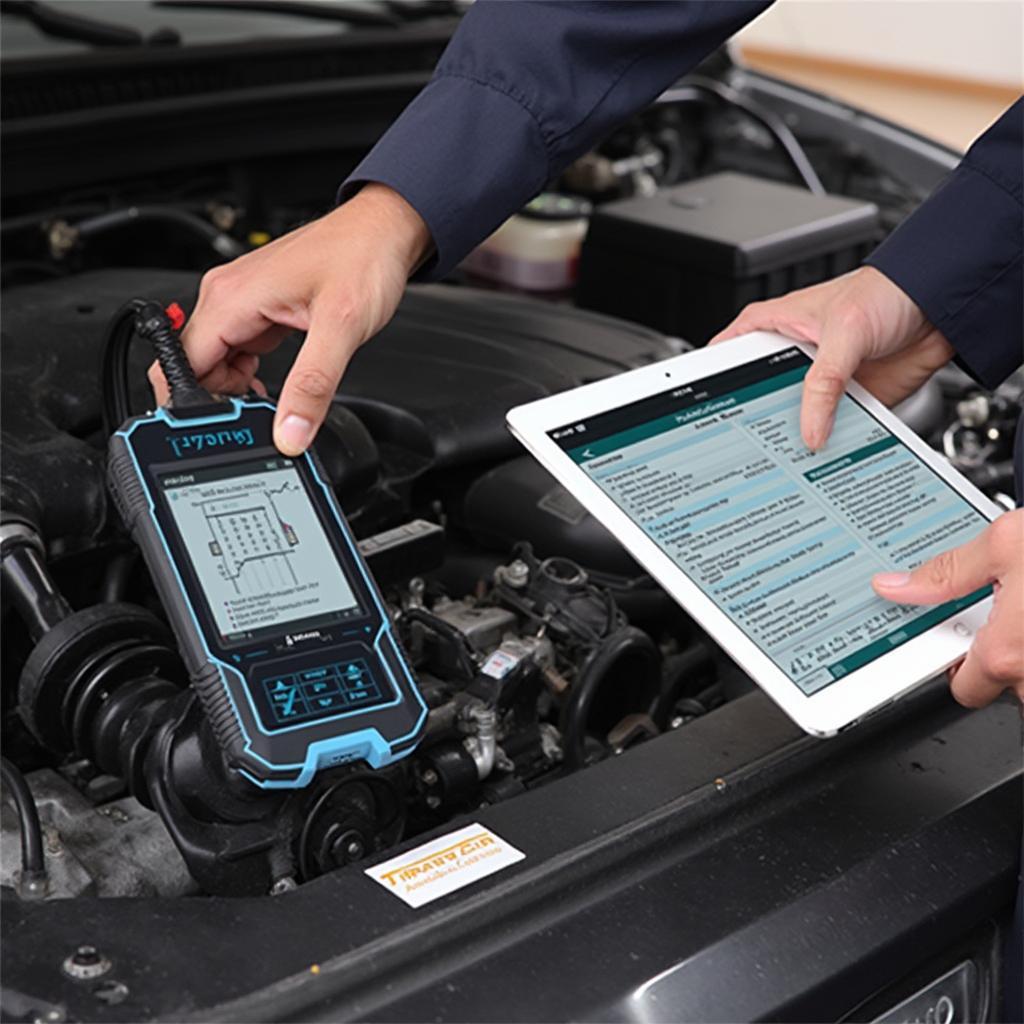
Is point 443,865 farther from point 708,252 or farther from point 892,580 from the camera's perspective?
point 708,252

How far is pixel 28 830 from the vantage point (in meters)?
0.87

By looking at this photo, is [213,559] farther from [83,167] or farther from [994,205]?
[83,167]

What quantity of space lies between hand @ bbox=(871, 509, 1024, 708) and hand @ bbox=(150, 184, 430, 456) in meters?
0.38

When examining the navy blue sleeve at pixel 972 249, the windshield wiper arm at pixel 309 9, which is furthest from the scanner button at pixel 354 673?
the windshield wiper arm at pixel 309 9

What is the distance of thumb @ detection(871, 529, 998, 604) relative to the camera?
0.93 meters

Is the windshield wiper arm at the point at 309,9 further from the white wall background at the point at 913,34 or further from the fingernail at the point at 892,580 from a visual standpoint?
the white wall background at the point at 913,34

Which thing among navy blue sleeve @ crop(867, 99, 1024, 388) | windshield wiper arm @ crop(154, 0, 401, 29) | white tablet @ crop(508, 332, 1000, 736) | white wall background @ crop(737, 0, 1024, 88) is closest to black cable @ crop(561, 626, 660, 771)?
white tablet @ crop(508, 332, 1000, 736)

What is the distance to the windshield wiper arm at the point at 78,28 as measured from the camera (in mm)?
1739

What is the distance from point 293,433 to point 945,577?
419mm

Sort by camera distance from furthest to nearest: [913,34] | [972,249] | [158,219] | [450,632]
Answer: [913,34] → [158,219] → [972,249] → [450,632]

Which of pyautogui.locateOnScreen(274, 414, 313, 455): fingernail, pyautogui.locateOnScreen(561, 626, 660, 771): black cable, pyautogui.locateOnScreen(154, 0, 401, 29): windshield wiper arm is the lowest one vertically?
pyautogui.locateOnScreen(561, 626, 660, 771): black cable

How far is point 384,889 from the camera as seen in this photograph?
0.86 metres

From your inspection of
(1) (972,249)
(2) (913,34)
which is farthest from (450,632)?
(2) (913,34)

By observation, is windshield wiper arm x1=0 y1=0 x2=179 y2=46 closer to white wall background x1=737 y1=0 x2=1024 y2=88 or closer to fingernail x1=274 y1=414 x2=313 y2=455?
fingernail x1=274 y1=414 x2=313 y2=455
